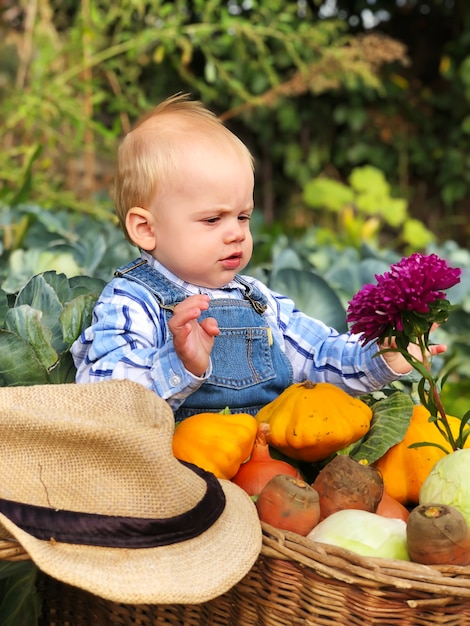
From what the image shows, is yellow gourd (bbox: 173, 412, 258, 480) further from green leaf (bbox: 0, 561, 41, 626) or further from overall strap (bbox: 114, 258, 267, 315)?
green leaf (bbox: 0, 561, 41, 626)

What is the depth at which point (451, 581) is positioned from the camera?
1.15m

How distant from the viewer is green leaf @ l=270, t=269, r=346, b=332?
8.21 ft

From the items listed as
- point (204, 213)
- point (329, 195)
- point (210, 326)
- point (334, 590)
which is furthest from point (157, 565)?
point (329, 195)

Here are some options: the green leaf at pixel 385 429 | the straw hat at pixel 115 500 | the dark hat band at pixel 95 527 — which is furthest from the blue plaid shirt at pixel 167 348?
the dark hat band at pixel 95 527

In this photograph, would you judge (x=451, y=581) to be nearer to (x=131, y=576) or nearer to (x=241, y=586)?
(x=241, y=586)

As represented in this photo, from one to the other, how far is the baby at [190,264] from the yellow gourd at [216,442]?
11 centimetres

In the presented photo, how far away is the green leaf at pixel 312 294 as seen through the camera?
2.50 m

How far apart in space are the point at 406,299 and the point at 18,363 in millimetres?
766

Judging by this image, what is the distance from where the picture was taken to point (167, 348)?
5.05 ft

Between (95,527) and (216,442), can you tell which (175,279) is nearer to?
(216,442)

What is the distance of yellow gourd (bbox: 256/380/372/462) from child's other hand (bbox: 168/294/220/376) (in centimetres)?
20

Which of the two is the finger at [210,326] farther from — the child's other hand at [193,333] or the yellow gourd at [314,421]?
the yellow gourd at [314,421]

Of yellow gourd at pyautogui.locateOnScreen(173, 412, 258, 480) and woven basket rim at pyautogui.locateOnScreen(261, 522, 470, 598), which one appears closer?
woven basket rim at pyautogui.locateOnScreen(261, 522, 470, 598)

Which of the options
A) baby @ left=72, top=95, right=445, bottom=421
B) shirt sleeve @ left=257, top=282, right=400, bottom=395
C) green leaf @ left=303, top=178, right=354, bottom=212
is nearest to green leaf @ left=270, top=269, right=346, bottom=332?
shirt sleeve @ left=257, top=282, right=400, bottom=395
